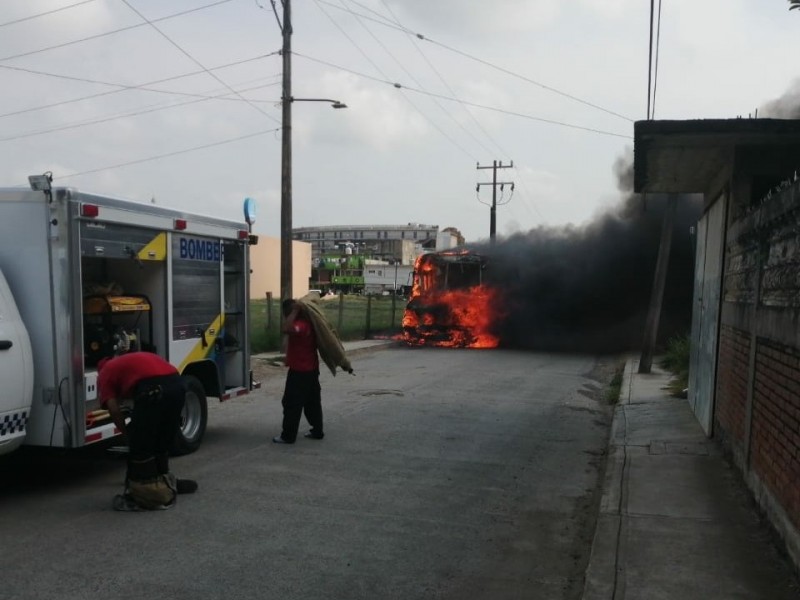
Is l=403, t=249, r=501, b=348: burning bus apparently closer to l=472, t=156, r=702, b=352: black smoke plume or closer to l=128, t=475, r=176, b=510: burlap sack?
l=472, t=156, r=702, b=352: black smoke plume

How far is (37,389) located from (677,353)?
13038 millimetres

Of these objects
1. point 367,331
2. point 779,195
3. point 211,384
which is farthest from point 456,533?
point 367,331

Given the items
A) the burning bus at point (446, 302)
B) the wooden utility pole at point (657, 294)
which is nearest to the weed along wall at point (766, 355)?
the wooden utility pole at point (657, 294)

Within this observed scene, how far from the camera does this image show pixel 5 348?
18.0 ft

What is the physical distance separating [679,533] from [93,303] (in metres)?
4.99

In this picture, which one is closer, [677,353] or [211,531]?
[211,531]

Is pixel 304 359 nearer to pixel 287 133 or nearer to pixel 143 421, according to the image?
pixel 143 421

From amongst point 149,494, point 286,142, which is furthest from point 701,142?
point 286,142

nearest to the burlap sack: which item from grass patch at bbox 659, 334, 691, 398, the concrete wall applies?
grass patch at bbox 659, 334, 691, 398

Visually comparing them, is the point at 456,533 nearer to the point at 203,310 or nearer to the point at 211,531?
the point at 211,531

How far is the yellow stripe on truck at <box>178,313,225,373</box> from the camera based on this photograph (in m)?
7.67

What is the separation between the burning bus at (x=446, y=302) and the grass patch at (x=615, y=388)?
5.74 meters

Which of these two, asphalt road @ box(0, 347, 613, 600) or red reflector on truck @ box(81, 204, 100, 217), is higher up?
red reflector on truck @ box(81, 204, 100, 217)

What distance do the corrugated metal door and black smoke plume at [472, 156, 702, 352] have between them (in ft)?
37.4
